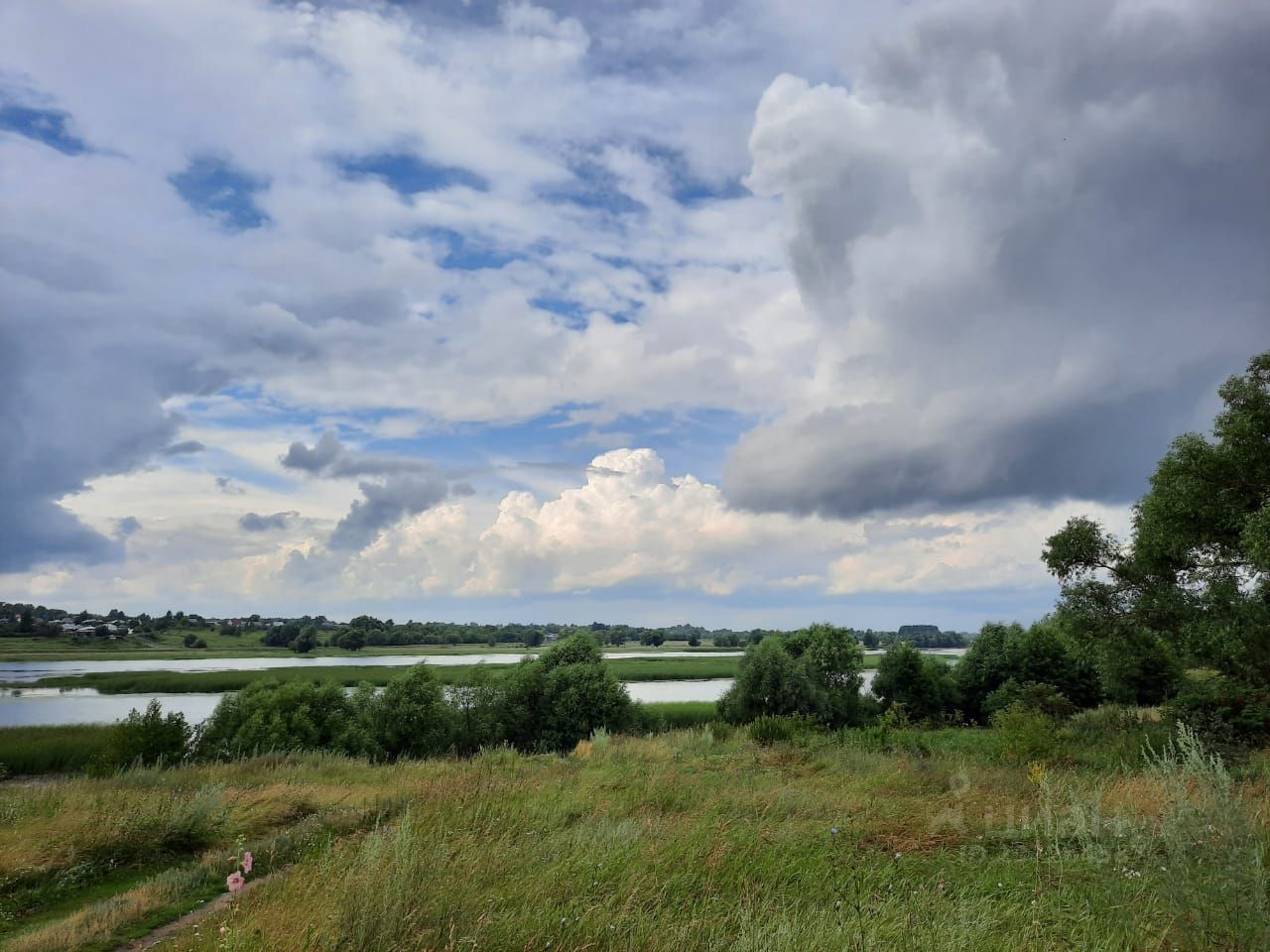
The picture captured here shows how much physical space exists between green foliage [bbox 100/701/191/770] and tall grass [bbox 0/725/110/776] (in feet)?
20.8

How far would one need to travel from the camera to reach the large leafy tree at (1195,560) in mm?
20922

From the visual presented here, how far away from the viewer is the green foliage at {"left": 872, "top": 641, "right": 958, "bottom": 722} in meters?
53.2

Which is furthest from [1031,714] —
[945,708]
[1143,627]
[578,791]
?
[945,708]

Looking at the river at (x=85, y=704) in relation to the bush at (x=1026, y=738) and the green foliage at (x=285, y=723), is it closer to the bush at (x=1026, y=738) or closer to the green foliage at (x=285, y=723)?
the green foliage at (x=285, y=723)

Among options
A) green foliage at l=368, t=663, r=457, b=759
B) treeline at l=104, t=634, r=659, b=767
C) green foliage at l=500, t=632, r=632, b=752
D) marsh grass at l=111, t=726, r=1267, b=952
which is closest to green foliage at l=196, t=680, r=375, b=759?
treeline at l=104, t=634, r=659, b=767

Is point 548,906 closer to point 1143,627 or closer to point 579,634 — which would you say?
point 1143,627

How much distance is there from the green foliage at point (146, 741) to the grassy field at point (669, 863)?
415 inches

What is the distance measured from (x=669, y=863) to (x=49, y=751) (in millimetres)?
37381

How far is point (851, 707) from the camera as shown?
47375 millimetres

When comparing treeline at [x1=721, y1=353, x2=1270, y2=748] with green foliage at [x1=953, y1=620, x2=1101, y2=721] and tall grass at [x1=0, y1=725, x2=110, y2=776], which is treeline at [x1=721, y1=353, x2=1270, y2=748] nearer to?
green foliage at [x1=953, y1=620, x2=1101, y2=721]

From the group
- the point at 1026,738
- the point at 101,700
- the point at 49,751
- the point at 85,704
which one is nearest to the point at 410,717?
the point at 49,751

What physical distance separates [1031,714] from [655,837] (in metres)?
16.0

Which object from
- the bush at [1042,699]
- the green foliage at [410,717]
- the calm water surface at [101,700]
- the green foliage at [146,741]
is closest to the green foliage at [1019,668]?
the bush at [1042,699]

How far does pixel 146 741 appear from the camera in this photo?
24.3m
